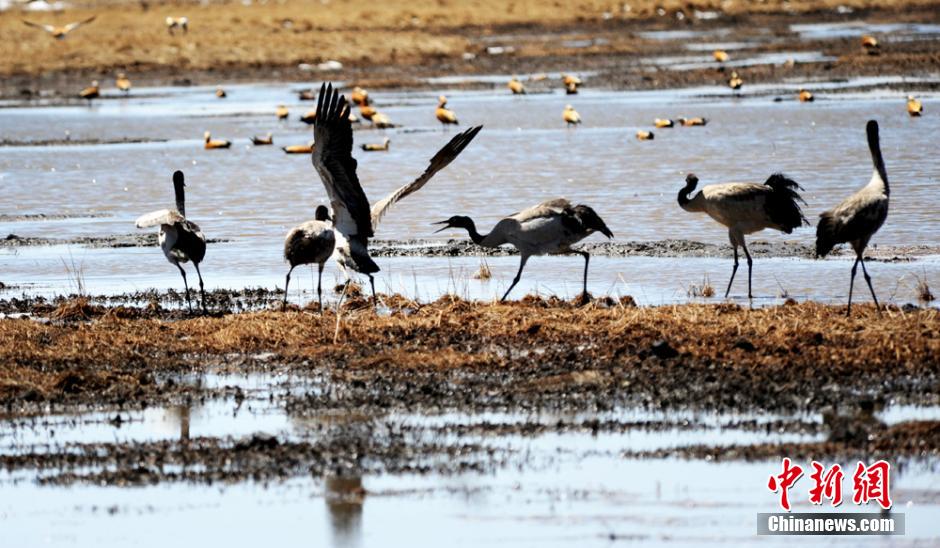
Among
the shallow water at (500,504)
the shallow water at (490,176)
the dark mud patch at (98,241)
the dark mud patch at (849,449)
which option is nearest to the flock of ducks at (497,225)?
the shallow water at (490,176)

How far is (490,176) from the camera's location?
24031 millimetres

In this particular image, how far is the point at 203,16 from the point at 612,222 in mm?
47143

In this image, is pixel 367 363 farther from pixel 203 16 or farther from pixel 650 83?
pixel 203 16

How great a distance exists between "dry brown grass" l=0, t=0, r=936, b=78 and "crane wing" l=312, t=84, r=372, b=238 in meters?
36.2

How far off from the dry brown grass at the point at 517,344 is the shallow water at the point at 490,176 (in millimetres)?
1947

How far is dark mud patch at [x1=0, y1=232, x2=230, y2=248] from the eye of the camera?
18.2m

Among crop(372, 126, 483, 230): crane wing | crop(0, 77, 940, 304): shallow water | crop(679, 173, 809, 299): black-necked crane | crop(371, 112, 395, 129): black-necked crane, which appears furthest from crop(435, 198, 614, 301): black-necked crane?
crop(371, 112, 395, 129): black-necked crane

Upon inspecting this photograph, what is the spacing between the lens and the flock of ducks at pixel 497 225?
1176cm

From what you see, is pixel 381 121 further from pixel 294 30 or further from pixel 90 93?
pixel 294 30

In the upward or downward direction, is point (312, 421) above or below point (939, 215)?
below

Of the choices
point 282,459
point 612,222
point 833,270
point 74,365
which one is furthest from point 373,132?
point 282,459

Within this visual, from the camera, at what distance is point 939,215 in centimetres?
1788

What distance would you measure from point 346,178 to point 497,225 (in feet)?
4.40

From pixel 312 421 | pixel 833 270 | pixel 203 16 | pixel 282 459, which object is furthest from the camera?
pixel 203 16
